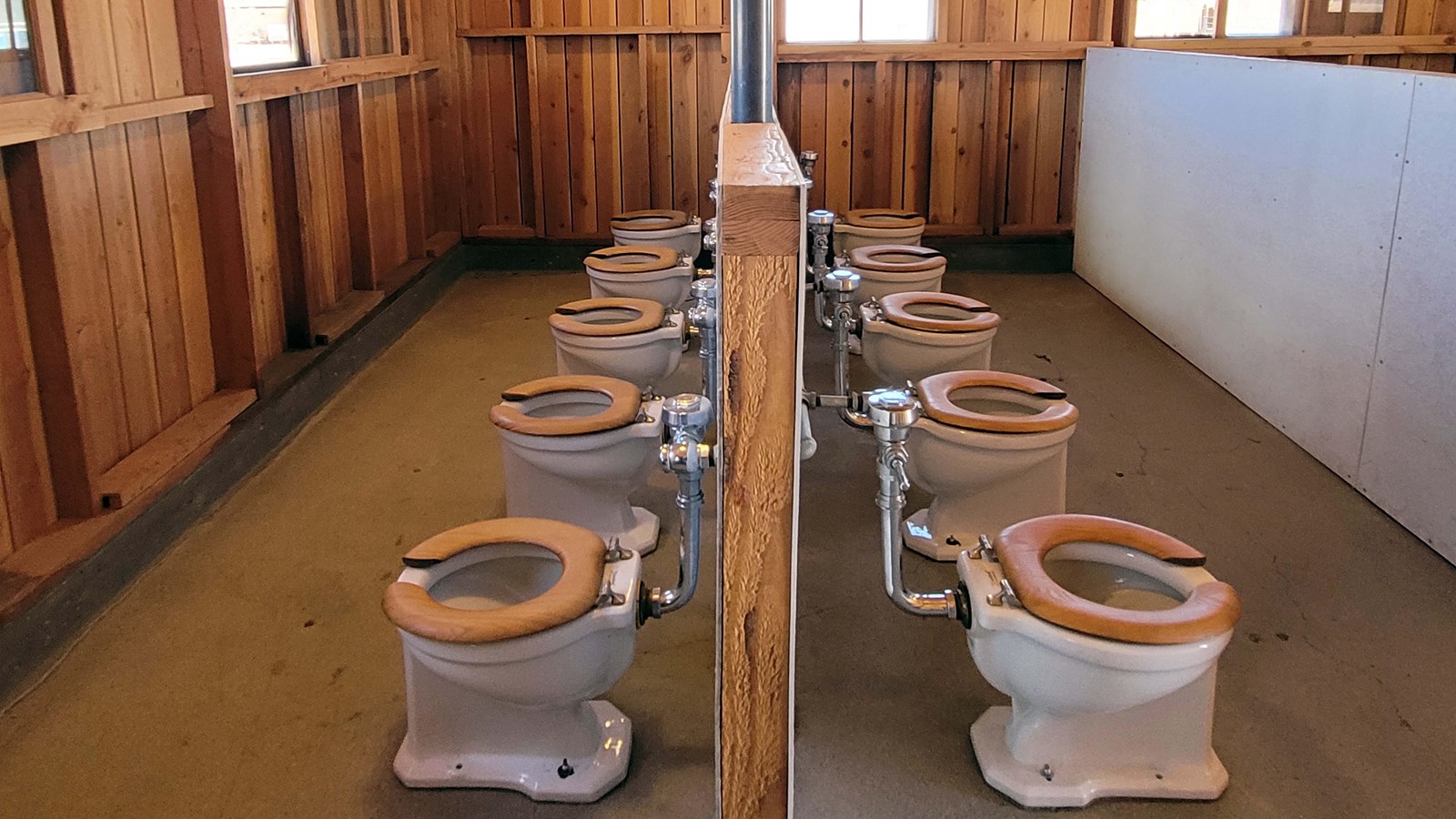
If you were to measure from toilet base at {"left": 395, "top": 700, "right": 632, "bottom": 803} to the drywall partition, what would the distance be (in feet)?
6.56

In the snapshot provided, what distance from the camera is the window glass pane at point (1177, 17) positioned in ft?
18.2

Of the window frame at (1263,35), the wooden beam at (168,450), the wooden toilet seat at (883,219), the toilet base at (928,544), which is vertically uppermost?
the window frame at (1263,35)

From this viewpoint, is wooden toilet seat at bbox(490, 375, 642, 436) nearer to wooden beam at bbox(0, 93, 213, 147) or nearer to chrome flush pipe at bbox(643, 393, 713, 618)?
chrome flush pipe at bbox(643, 393, 713, 618)

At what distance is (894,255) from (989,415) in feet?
4.97

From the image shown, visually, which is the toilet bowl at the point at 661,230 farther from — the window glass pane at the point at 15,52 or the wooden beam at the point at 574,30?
the window glass pane at the point at 15,52

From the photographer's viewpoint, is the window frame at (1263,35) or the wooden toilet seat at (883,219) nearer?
the wooden toilet seat at (883,219)

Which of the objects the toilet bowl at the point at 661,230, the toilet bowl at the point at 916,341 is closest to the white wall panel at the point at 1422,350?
the toilet bowl at the point at 916,341

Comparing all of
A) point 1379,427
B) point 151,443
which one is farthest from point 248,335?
point 1379,427

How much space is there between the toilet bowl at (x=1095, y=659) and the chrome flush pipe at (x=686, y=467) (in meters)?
0.46

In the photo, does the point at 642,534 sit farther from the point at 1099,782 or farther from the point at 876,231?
the point at 876,231

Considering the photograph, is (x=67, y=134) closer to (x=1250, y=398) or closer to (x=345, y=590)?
(x=345, y=590)

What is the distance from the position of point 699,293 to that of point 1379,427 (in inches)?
69.2

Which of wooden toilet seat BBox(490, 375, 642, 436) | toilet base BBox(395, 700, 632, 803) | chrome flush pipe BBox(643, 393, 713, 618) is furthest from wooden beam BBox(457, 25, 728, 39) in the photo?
toilet base BBox(395, 700, 632, 803)

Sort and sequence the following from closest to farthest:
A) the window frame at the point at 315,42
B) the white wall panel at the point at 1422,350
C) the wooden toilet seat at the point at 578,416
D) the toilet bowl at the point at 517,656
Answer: the toilet bowl at the point at 517,656 → the wooden toilet seat at the point at 578,416 → the white wall panel at the point at 1422,350 → the window frame at the point at 315,42
